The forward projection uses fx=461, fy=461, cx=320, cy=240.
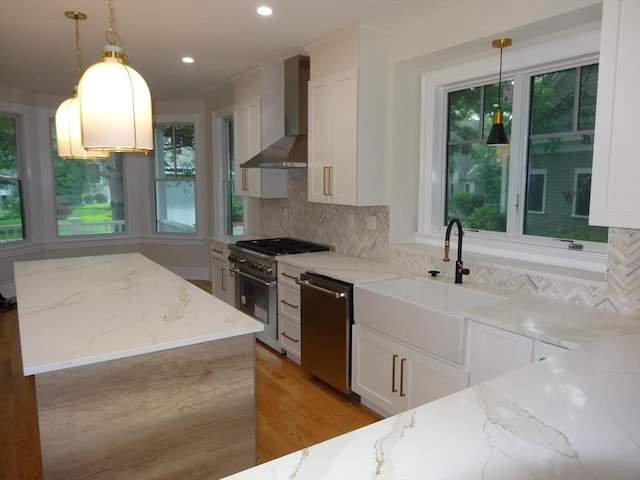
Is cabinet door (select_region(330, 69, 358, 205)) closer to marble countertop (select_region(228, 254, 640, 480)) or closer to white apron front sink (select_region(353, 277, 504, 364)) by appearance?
white apron front sink (select_region(353, 277, 504, 364))

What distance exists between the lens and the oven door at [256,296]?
4.04m

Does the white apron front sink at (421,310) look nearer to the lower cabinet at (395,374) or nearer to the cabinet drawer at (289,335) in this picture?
the lower cabinet at (395,374)

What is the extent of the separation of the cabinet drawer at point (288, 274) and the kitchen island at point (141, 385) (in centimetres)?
139

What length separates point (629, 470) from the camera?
0.92 meters

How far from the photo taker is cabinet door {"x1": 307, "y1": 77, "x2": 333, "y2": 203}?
3.69m

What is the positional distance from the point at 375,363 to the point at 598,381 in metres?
1.68

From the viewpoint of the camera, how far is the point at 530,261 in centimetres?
291

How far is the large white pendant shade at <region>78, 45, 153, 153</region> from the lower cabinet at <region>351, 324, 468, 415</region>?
5.98 feet

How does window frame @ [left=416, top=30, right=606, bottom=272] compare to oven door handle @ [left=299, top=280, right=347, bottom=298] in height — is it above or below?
above

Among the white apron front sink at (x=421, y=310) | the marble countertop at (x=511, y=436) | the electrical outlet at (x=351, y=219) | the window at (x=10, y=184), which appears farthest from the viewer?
the window at (x=10, y=184)


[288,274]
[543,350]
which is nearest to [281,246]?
[288,274]

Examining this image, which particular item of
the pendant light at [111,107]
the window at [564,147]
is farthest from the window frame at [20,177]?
the window at [564,147]

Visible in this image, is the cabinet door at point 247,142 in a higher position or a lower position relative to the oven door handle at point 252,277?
higher

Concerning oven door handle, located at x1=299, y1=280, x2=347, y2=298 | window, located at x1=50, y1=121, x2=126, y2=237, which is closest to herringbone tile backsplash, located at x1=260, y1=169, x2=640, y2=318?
oven door handle, located at x1=299, y1=280, x2=347, y2=298
